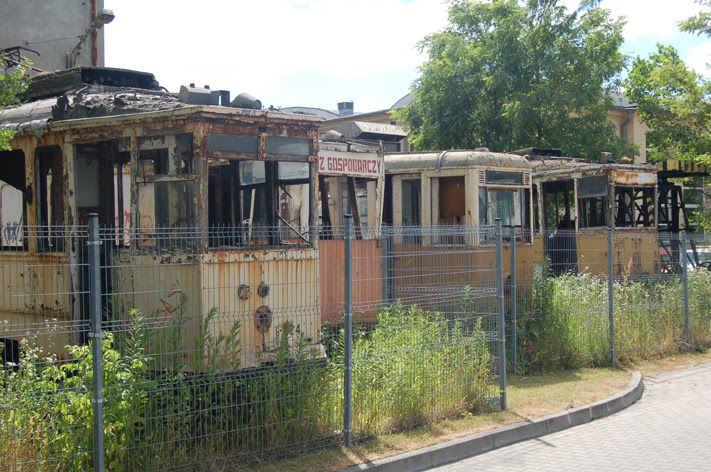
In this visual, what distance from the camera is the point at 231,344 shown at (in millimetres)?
5953

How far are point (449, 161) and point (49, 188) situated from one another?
6.69 metres

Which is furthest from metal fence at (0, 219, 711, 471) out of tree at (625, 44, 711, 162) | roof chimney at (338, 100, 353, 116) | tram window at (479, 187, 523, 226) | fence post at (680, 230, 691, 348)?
roof chimney at (338, 100, 353, 116)

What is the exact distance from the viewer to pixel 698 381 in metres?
10.8

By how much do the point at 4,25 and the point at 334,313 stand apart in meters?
17.2

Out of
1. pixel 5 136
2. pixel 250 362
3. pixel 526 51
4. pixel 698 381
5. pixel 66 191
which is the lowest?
pixel 698 381

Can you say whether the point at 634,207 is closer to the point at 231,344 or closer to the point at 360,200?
the point at 360,200

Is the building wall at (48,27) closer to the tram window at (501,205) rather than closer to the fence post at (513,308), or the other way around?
the tram window at (501,205)

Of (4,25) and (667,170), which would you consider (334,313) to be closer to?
(667,170)

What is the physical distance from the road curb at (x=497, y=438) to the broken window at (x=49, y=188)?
14.1 feet

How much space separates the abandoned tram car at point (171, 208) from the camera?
6473 mm

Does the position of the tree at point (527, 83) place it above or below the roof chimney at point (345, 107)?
below

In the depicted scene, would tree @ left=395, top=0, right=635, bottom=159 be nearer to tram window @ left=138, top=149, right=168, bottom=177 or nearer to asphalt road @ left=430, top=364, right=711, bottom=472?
asphalt road @ left=430, top=364, right=711, bottom=472

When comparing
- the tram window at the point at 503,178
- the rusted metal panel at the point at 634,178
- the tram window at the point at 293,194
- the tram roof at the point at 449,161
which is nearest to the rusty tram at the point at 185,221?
the tram window at the point at 293,194

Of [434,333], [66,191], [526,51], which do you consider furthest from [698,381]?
[526,51]
